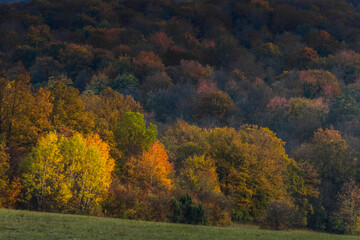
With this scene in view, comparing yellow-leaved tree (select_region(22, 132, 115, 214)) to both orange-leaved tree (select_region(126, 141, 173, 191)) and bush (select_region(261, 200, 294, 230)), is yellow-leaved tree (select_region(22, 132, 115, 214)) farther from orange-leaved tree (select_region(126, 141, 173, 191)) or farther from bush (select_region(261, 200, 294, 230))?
bush (select_region(261, 200, 294, 230))

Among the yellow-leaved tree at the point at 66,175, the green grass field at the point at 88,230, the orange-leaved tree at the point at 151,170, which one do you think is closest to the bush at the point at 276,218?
the orange-leaved tree at the point at 151,170

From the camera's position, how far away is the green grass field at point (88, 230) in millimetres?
35500

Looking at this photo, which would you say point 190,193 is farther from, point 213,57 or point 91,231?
point 213,57

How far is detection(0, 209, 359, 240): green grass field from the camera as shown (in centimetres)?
3550

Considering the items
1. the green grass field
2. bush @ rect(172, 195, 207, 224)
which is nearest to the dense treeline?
bush @ rect(172, 195, 207, 224)

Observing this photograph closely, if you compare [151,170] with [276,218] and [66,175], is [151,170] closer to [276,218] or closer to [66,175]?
[66,175]

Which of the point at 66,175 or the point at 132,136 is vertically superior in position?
the point at 66,175

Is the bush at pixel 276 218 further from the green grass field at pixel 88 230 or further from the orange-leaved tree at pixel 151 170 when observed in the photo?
the green grass field at pixel 88 230

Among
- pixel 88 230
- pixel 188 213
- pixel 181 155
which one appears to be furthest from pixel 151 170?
pixel 88 230

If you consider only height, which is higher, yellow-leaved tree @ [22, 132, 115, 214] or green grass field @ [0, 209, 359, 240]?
green grass field @ [0, 209, 359, 240]

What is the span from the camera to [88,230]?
127 feet

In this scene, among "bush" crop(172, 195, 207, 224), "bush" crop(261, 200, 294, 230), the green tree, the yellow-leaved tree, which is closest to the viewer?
"bush" crop(172, 195, 207, 224)

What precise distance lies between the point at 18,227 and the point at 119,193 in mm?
23470

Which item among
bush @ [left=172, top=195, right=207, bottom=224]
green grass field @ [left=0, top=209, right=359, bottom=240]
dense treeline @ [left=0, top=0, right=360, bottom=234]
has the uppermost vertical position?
green grass field @ [left=0, top=209, right=359, bottom=240]
